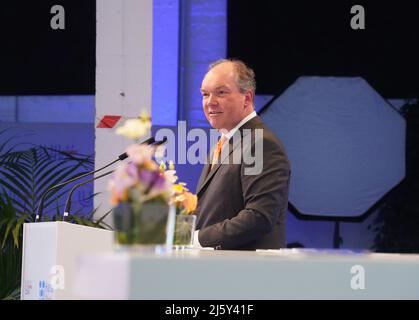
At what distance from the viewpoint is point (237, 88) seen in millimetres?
3535

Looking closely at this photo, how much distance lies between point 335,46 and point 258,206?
3799 millimetres

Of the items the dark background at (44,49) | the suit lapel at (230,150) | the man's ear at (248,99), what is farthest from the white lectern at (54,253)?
the dark background at (44,49)

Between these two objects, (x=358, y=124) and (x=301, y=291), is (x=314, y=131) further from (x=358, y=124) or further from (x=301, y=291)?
(x=301, y=291)

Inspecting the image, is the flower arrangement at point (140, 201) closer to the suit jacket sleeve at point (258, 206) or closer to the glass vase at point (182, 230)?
the glass vase at point (182, 230)

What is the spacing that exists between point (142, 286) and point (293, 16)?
5263mm

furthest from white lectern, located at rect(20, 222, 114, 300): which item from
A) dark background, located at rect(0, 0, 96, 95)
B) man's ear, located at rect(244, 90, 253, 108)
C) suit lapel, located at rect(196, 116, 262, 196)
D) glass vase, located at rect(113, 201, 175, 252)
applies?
dark background, located at rect(0, 0, 96, 95)

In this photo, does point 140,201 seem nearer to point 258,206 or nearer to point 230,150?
point 258,206

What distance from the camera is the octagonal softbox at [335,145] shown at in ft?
22.3

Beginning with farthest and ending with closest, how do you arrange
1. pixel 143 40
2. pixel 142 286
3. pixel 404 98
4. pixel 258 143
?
1. pixel 404 98
2. pixel 143 40
3. pixel 258 143
4. pixel 142 286

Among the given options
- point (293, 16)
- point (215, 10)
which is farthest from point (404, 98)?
point (215, 10)

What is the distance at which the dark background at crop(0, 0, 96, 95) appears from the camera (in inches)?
265

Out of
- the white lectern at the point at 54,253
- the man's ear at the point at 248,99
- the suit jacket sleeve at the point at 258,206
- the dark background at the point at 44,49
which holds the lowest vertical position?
the white lectern at the point at 54,253

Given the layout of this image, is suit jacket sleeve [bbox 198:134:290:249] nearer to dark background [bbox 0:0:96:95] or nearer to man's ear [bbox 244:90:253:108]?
man's ear [bbox 244:90:253:108]

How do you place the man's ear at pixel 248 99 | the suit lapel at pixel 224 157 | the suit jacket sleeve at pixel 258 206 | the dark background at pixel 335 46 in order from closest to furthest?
1. the suit jacket sleeve at pixel 258 206
2. the suit lapel at pixel 224 157
3. the man's ear at pixel 248 99
4. the dark background at pixel 335 46
